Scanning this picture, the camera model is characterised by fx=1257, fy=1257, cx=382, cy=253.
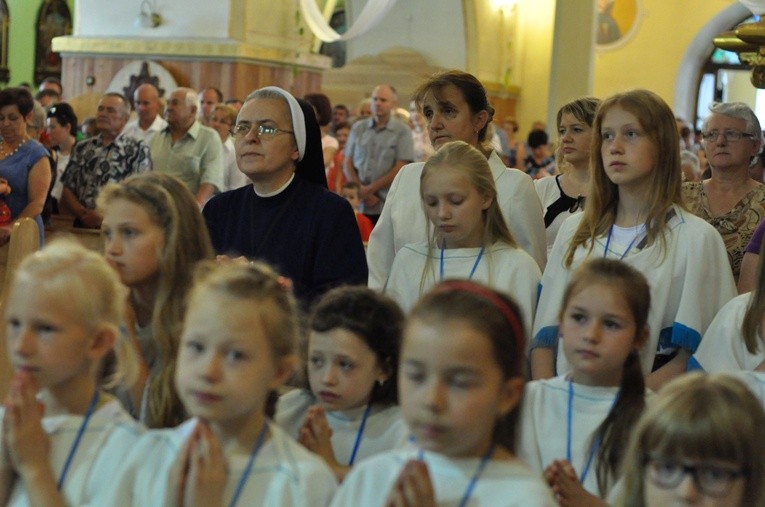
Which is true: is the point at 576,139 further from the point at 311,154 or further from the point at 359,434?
the point at 359,434

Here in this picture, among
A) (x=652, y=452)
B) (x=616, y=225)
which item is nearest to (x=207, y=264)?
(x=652, y=452)

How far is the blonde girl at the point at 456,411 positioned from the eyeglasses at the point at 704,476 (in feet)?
0.79

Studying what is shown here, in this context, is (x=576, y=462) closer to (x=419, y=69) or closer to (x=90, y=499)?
(x=90, y=499)

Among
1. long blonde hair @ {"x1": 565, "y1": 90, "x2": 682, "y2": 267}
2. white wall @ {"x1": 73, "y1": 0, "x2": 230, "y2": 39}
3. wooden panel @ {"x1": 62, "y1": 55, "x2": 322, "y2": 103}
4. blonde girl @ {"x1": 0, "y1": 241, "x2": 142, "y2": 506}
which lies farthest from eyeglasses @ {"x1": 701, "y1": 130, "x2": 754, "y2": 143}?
white wall @ {"x1": 73, "y1": 0, "x2": 230, "y2": 39}

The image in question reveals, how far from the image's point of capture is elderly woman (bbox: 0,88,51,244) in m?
7.84

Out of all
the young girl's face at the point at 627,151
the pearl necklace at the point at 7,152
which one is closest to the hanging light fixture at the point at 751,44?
the young girl's face at the point at 627,151

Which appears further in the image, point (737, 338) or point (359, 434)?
point (737, 338)

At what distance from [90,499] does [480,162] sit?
2143 millimetres

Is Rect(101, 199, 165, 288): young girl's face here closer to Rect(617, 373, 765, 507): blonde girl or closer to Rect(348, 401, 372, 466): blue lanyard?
Rect(348, 401, 372, 466): blue lanyard

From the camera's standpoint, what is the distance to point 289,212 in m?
4.51

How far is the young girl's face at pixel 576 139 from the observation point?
5.54m

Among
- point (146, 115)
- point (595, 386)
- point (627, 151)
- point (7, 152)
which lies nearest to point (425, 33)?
point (146, 115)

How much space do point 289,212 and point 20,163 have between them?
389cm

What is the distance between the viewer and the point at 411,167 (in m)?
5.23
